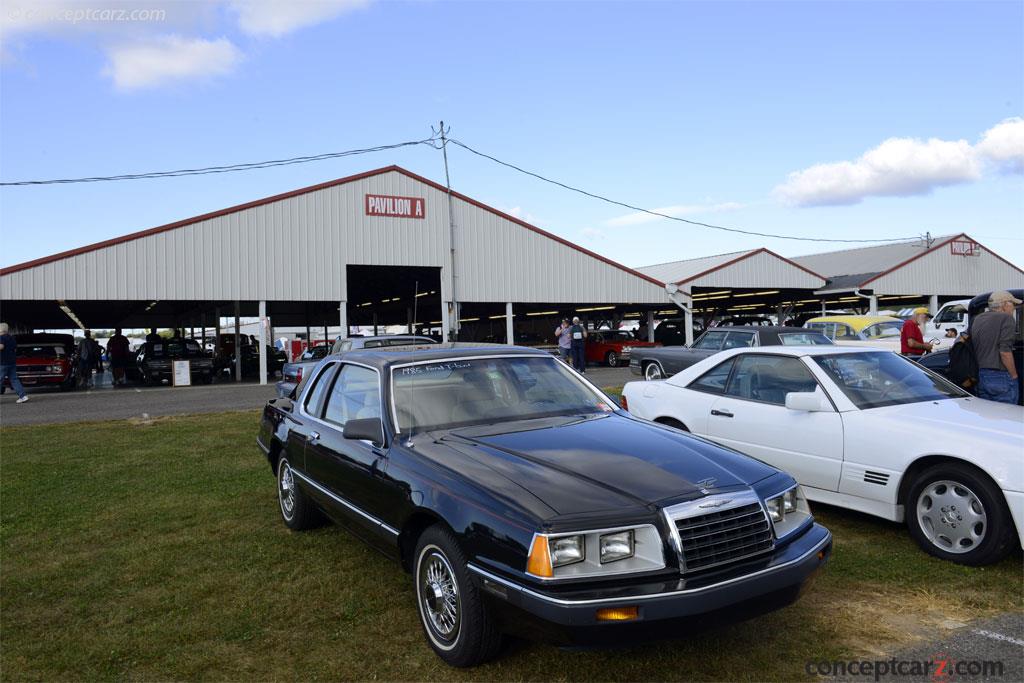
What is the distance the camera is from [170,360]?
23562 millimetres

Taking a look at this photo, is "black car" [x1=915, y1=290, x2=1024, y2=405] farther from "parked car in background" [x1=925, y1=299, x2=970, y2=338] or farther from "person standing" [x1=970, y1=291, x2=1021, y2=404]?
"parked car in background" [x1=925, y1=299, x2=970, y2=338]

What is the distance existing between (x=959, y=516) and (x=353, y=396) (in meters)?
3.95

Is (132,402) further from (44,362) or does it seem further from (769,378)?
(769,378)

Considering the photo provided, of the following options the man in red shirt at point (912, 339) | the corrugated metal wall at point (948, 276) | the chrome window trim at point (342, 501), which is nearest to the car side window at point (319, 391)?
the chrome window trim at point (342, 501)

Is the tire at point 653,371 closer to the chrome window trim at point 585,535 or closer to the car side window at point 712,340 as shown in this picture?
the car side window at point 712,340

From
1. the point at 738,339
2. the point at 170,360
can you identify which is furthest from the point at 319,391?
the point at 170,360

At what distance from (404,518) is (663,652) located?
56.4 inches

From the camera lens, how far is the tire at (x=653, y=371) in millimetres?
15375

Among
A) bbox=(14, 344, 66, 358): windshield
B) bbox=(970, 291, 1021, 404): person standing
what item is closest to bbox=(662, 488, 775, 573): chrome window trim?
bbox=(970, 291, 1021, 404): person standing

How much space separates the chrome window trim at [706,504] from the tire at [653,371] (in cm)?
1218

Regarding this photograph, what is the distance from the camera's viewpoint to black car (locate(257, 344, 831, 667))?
2.92 m

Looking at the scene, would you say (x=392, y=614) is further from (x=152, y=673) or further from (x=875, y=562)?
(x=875, y=562)

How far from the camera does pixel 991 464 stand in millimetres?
4320

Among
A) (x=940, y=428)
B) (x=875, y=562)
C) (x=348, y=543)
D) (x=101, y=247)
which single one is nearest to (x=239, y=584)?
(x=348, y=543)
